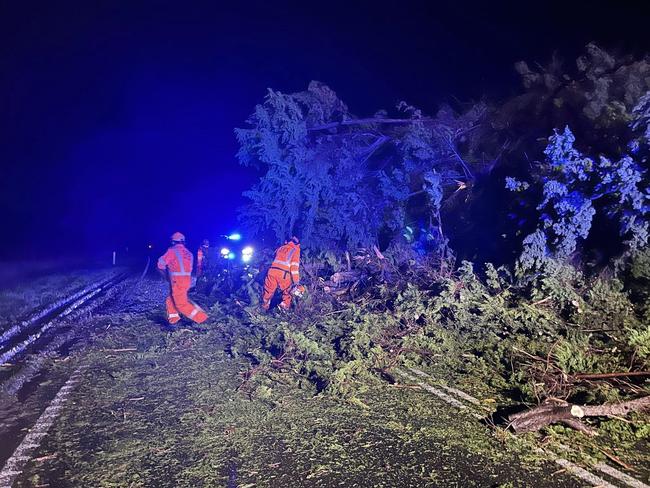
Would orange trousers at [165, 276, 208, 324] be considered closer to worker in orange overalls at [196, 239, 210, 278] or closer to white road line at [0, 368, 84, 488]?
white road line at [0, 368, 84, 488]

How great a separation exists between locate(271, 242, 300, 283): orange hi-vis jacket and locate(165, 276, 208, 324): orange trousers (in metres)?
1.76

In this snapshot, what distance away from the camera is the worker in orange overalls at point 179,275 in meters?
8.10

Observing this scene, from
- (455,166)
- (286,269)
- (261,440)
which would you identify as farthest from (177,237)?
(455,166)

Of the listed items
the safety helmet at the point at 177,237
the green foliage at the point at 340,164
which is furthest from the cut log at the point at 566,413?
the safety helmet at the point at 177,237

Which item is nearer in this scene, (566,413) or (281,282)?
(566,413)

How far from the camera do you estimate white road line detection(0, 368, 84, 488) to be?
3477 mm

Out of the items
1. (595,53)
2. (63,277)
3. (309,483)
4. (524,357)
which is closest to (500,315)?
(524,357)

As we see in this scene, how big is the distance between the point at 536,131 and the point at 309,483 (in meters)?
8.06

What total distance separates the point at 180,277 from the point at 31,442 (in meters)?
4.27

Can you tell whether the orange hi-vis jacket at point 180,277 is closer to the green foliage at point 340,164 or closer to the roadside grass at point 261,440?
the roadside grass at point 261,440

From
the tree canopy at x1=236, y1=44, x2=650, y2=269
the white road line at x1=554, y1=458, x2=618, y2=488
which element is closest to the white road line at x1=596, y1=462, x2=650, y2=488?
the white road line at x1=554, y1=458, x2=618, y2=488

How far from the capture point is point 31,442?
3994 mm

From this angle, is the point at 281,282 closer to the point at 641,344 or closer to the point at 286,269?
the point at 286,269

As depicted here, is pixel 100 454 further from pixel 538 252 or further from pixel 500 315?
pixel 538 252
